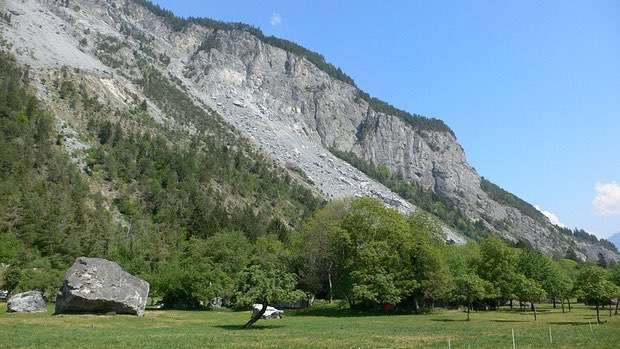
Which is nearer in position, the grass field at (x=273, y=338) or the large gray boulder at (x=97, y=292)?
the grass field at (x=273, y=338)

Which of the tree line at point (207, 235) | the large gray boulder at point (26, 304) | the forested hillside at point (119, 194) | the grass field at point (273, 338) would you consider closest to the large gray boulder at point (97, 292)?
the large gray boulder at point (26, 304)

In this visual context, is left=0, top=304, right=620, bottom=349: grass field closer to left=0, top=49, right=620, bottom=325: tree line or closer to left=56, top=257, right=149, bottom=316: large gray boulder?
left=56, top=257, right=149, bottom=316: large gray boulder

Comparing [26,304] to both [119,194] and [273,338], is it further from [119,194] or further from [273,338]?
[119,194]

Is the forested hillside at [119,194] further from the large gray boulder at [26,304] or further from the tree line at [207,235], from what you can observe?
the large gray boulder at [26,304]

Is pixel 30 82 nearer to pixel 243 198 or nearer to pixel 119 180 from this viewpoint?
pixel 119 180

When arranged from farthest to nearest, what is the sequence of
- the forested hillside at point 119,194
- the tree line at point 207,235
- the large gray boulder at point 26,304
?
the forested hillside at point 119,194 < the tree line at point 207,235 < the large gray boulder at point 26,304

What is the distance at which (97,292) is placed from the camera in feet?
164

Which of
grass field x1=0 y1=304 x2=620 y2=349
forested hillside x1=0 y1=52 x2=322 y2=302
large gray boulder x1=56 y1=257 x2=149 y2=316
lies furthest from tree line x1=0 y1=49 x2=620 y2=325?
large gray boulder x1=56 y1=257 x2=149 y2=316

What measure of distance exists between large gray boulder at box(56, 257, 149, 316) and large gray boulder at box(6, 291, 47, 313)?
467cm

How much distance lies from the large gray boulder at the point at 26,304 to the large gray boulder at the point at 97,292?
15.3 feet

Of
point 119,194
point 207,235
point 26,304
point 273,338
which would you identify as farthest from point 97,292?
point 119,194

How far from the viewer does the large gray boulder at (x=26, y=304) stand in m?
52.6

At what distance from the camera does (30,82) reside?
152875 millimetres

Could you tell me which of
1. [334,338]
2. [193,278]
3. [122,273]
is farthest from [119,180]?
[334,338]
